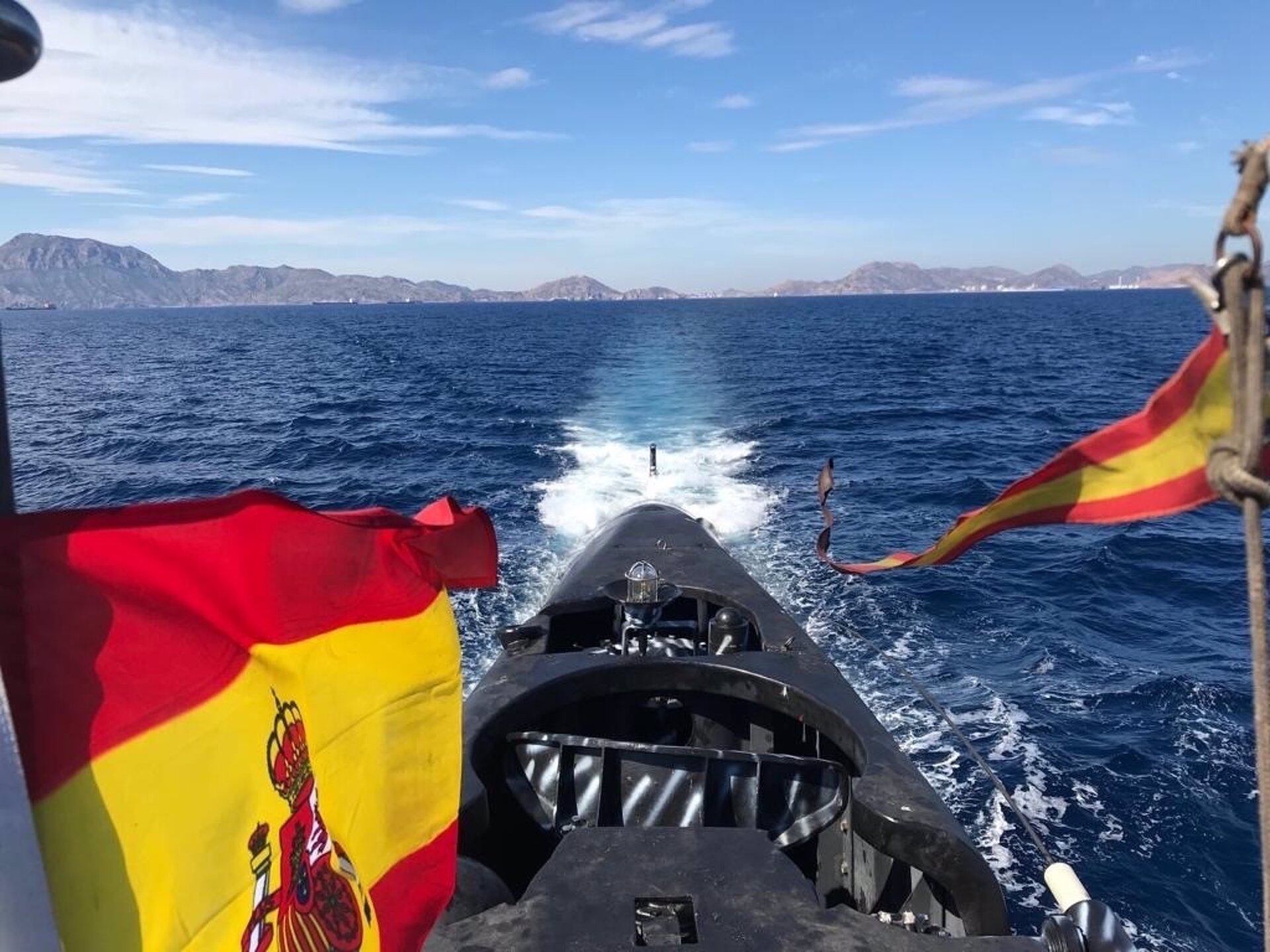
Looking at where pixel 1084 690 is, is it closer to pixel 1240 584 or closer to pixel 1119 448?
pixel 1240 584

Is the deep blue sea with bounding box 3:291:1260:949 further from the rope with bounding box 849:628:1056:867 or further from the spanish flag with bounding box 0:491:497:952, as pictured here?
the spanish flag with bounding box 0:491:497:952

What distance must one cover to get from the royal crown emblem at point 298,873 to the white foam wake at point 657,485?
20.2 m

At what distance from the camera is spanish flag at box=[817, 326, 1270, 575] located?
2879 millimetres

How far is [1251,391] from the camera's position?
7.32ft

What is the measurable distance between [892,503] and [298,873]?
87.4 feet

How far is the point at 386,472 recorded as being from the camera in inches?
1337

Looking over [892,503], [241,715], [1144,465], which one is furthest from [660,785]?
[892,503]

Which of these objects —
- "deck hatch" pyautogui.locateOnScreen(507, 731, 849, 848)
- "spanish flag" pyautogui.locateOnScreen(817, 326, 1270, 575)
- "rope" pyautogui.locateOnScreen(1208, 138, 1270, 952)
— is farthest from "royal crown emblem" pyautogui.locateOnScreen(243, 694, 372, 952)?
"deck hatch" pyautogui.locateOnScreen(507, 731, 849, 848)

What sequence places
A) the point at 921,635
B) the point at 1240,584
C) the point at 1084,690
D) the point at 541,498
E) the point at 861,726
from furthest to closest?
the point at 541,498 → the point at 1240,584 → the point at 921,635 → the point at 1084,690 → the point at 861,726

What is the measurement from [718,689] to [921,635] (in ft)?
35.5

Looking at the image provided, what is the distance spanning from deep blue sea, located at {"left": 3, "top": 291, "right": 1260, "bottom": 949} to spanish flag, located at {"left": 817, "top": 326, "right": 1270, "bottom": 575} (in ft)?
29.7

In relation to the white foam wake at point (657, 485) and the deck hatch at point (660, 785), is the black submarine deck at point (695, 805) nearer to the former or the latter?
the deck hatch at point (660, 785)

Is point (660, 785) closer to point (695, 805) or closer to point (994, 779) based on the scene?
point (695, 805)

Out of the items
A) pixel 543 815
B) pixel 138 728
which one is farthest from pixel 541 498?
pixel 138 728
